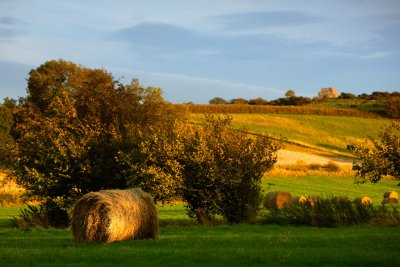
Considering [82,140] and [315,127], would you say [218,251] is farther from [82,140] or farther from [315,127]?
[315,127]

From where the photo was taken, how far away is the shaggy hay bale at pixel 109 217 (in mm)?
20547

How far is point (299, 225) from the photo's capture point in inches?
1147

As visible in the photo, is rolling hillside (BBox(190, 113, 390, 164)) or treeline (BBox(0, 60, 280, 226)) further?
rolling hillside (BBox(190, 113, 390, 164))

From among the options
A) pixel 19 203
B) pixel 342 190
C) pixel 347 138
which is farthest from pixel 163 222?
pixel 347 138

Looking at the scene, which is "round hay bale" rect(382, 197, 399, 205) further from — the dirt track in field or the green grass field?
the dirt track in field

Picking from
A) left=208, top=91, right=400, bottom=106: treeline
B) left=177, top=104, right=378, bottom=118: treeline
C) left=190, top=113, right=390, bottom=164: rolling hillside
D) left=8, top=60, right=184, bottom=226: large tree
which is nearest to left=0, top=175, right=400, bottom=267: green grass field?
left=8, top=60, right=184, bottom=226: large tree

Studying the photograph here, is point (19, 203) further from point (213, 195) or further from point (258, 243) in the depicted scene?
point (258, 243)

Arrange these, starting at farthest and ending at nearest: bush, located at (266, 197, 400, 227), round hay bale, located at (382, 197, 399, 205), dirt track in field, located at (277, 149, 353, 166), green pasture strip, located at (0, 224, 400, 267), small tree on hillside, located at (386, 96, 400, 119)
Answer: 1. small tree on hillside, located at (386, 96, 400, 119)
2. dirt track in field, located at (277, 149, 353, 166)
3. round hay bale, located at (382, 197, 399, 205)
4. bush, located at (266, 197, 400, 227)
5. green pasture strip, located at (0, 224, 400, 267)

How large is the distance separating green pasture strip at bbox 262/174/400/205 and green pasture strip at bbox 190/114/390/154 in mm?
29999

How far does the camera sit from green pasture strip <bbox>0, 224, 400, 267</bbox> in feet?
52.6

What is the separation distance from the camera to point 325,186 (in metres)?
68.2

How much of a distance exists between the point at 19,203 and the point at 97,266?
40.2m

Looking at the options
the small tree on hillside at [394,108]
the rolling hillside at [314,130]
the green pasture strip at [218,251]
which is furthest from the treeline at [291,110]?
the green pasture strip at [218,251]

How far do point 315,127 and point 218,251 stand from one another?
101566 millimetres
